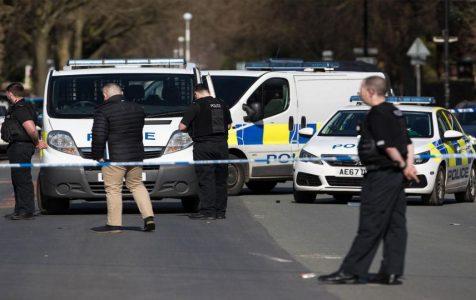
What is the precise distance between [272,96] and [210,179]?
203 inches

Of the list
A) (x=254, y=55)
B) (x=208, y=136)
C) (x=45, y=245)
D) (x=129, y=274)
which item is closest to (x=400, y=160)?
(x=129, y=274)

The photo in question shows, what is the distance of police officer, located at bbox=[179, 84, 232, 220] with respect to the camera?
15.9m

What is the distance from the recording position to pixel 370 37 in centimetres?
5650

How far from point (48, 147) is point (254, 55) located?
5318 centimetres

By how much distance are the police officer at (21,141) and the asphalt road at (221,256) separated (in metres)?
0.25

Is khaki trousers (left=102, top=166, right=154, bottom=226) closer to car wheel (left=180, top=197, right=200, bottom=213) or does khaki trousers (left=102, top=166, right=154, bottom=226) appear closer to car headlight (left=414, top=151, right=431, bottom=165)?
car wheel (left=180, top=197, right=200, bottom=213)

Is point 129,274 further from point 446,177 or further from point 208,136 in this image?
point 446,177

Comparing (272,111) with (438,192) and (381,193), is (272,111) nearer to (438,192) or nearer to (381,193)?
(438,192)

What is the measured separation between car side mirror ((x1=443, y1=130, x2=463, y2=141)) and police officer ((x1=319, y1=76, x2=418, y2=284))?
834 centimetres

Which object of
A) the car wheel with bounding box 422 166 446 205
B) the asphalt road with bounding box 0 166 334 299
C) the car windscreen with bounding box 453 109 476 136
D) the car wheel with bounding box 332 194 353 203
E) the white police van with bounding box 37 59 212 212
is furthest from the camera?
the car windscreen with bounding box 453 109 476 136

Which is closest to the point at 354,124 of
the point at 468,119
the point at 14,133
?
the point at 14,133

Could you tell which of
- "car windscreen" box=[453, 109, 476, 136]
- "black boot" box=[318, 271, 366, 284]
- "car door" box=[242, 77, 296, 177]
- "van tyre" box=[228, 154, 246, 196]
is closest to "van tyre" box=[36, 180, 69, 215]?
"van tyre" box=[228, 154, 246, 196]

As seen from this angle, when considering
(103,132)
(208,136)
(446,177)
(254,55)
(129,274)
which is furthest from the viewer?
(254,55)

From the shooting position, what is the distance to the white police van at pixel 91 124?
635 inches
